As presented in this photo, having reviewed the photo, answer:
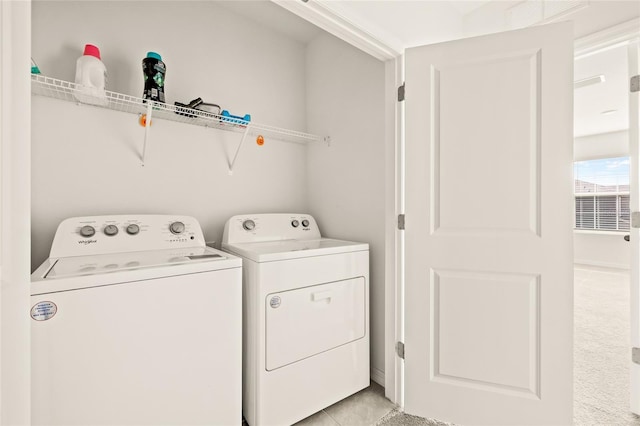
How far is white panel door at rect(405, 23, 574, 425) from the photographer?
1308mm

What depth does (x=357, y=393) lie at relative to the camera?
174 centimetres

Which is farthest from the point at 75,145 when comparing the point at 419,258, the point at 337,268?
the point at 419,258

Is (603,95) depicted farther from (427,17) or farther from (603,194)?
(427,17)

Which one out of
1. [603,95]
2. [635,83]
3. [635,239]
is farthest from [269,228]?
[603,95]

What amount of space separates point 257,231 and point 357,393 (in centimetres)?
118

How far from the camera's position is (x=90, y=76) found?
1.40 metres

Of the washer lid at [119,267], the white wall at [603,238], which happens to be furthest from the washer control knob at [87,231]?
the white wall at [603,238]

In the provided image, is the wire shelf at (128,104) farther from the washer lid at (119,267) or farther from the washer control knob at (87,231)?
the washer lid at (119,267)

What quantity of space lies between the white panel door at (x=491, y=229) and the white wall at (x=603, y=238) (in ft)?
19.5

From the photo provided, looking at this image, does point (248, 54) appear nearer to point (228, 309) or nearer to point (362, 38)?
point (362, 38)

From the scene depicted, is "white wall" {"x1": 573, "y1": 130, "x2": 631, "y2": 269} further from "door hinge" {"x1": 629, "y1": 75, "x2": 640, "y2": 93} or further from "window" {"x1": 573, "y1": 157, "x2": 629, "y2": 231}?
"door hinge" {"x1": 629, "y1": 75, "x2": 640, "y2": 93}

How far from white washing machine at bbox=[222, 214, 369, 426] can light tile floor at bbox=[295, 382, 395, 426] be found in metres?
0.06

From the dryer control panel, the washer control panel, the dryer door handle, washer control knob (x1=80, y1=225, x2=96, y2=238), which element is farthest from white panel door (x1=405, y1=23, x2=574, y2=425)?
washer control knob (x1=80, y1=225, x2=96, y2=238)

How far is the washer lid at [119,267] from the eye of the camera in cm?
96
